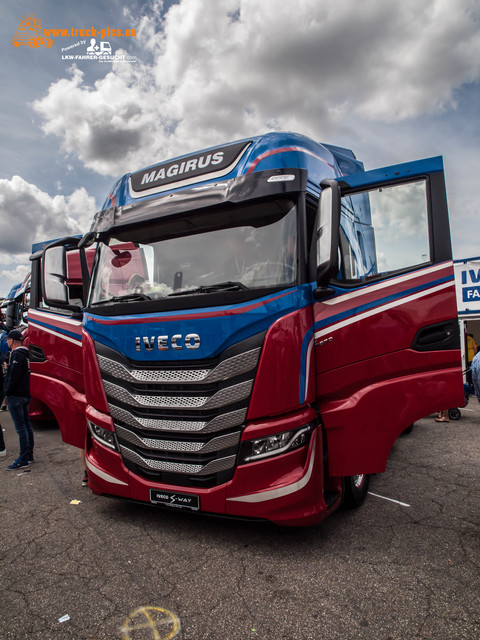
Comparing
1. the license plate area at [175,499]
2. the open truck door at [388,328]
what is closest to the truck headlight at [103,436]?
the license plate area at [175,499]

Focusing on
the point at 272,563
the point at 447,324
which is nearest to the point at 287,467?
the point at 272,563

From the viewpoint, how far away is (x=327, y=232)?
303 centimetres

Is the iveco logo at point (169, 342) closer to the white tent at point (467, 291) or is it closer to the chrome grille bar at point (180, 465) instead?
the chrome grille bar at point (180, 465)

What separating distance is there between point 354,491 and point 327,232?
2.32 m

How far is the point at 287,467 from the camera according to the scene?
296 centimetres

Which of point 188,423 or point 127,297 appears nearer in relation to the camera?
point 188,423

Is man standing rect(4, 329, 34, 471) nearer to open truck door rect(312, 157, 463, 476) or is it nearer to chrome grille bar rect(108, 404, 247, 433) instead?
chrome grille bar rect(108, 404, 247, 433)

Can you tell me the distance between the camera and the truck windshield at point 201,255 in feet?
10.4

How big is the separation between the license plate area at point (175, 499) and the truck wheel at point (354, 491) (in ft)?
4.39

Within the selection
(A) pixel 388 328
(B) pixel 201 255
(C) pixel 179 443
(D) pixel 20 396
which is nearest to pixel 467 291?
(A) pixel 388 328

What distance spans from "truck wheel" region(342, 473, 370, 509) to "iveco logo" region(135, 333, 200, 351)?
1823 mm

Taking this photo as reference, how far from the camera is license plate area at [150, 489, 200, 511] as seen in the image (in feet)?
10.3

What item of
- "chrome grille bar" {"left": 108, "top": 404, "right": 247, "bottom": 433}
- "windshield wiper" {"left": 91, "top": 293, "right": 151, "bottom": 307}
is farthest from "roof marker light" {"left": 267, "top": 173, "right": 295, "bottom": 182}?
"chrome grille bar" {"left": 108, "top": 404, "right": 247, "bottom": 433}

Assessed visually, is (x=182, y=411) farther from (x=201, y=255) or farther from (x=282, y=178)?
(x=282, y=178)
